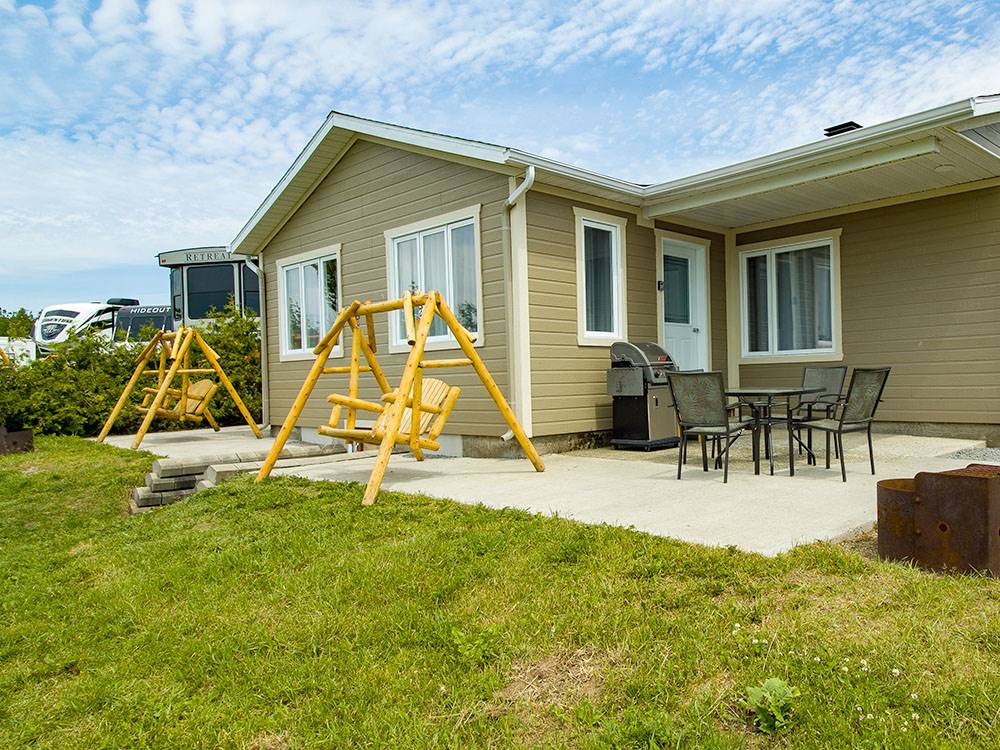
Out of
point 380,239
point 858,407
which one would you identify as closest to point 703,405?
point 858,407

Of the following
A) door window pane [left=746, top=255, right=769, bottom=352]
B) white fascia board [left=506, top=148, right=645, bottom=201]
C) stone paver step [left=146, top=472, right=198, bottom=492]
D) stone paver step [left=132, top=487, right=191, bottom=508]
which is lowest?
stone paver step [left=132, top=487, right=191, bottom=508]

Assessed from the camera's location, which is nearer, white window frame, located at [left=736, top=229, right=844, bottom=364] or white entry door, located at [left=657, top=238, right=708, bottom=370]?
white window frame, located at [left=736, top=229, right=844, bottom=364]

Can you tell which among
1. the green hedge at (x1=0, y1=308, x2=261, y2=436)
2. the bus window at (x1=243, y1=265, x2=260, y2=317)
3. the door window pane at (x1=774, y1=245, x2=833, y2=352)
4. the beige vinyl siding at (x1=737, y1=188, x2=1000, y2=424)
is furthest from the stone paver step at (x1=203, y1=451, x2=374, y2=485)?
the bus window at (x1=243, y1=265, x2=260, y2=317)

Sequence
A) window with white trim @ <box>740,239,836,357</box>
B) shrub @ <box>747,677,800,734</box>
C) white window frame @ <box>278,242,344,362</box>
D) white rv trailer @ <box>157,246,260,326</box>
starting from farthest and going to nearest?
white rv trailer @ <box>157,246,260,326</box> < white window frame @ <box>278,242,344,362</box> < window with white trim @ <box>740,239,836,357</box> < shrub @ <box>747,677,800,734</box>

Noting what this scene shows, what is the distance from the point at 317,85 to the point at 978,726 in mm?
11756

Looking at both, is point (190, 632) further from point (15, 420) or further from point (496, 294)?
point (15, 420)

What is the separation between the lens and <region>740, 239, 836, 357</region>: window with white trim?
29.0ft

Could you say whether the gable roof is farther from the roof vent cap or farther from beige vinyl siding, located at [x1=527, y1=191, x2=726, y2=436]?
the roof vent cap

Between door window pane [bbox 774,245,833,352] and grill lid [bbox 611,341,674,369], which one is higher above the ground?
door window pane [bbox 774,245,833,352]

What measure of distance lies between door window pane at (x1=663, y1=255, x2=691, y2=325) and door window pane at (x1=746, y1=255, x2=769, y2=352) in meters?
0.87

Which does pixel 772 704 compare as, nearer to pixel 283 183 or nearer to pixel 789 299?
pixel 789 299

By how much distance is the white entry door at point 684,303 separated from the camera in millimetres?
8867

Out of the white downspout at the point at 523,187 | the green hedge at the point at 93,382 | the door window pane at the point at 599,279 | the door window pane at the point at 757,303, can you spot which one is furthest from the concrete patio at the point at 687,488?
the green hedge at the point at 93,382

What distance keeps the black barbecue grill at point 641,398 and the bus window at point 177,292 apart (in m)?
9.85
